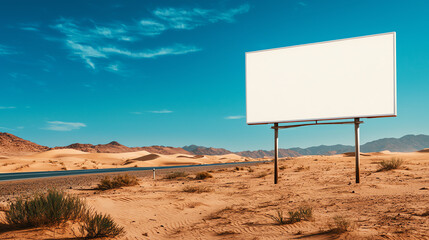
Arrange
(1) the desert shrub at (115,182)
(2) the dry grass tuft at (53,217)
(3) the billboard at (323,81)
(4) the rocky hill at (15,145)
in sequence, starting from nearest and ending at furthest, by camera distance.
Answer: (2) the dry grass tuft at (53,217)
(3) the billboard at (323,81)
(1) the desert shrub at (115,182)
(4) the rocky hill at (15,145)

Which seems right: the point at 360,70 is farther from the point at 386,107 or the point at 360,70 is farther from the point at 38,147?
the point at 38,147

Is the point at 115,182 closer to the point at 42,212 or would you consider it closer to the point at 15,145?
the point at 42,212

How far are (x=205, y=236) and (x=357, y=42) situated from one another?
11515 mm

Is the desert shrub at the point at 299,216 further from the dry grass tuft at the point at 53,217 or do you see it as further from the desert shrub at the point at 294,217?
the dry grass tuft at the point at 53,217

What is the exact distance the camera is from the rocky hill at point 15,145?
10991 centimetres

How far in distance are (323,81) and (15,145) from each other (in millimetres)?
132172

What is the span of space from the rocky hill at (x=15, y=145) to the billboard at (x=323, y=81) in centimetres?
11605

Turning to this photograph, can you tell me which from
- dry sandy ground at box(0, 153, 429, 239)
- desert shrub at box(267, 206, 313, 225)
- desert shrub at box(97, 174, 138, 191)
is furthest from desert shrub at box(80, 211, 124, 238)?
desert shrub at box(97, 174, 138, 191)

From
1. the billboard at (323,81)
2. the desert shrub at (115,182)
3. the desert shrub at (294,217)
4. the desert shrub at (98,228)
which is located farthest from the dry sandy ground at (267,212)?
the desert shrub at (115,182)

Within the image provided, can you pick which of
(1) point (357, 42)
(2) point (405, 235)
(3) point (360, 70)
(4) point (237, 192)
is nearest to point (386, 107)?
(3) point (360, 70)

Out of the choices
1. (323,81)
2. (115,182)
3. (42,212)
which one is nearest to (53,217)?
(42,212)

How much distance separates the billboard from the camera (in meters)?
13.5

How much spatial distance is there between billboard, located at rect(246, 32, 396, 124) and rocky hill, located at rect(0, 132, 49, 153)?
11605 cm

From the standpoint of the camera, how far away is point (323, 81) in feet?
47.3
